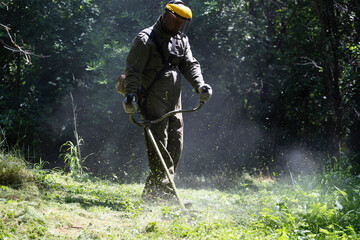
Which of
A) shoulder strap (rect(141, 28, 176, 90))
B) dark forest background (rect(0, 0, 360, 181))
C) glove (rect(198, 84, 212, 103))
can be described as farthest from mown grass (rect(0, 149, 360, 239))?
dark forest background (rect(0, 0, 360, 181))

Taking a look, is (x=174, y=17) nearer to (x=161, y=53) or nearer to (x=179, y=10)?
(x=179, y=10)

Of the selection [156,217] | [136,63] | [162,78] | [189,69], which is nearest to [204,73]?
[189,69]

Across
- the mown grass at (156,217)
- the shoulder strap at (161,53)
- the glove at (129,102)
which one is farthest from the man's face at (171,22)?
the mown grass at (156,217)

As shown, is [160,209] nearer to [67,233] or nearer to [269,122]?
[67,233]

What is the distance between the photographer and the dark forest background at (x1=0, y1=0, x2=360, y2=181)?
8.86 m

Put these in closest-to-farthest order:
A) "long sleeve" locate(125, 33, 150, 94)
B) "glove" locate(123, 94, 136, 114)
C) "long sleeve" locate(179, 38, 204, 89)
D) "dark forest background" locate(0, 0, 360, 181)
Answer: "glove" locate(123, 94, 136, 114) < "long sleeve" locate(125, 33, 150, 94) < "long sleeve" locate(179, 38, 204, 89) < "dark forest background" locate(0, 0, 360, 181)

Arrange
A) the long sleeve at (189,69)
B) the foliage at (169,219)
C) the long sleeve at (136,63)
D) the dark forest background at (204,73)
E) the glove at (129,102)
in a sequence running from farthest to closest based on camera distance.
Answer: the dark forest background at (204,73), the long sleeve at (189,69), the long sleeve at (136,63), the glove at (129,102), the foliage at (169,219)

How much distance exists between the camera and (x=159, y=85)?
507 cm

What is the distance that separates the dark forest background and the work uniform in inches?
141

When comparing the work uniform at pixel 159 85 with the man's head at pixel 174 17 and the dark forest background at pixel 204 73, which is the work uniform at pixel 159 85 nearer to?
the man's head at pixel 174 17

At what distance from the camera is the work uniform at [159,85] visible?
4852 millimetres

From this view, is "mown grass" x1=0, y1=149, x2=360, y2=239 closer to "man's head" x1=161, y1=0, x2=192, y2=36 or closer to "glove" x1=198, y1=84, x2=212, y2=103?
"glove" x1=198, y1=84, x2=212, y2=103

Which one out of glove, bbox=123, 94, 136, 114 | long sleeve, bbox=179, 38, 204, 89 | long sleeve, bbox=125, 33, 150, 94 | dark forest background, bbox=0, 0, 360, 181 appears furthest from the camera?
dark forest background, bbox=0, 0, 360, 181

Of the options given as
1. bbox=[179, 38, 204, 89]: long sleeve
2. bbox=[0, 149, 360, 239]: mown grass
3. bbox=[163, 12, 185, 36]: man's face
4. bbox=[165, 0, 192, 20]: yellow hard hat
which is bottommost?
bbox=[0, 149, 360, 239]: mown grass
